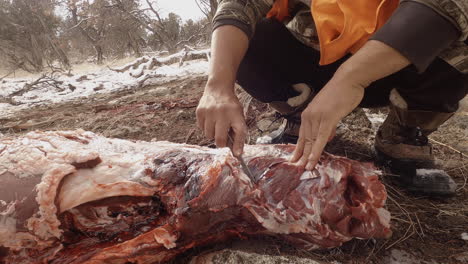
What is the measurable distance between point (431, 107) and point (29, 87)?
6560 mm

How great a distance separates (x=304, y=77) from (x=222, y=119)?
92 centimetres

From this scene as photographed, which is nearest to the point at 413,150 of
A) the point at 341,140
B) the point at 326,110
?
the point at 341,140

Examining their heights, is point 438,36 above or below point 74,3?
below

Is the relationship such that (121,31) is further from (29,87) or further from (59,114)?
(59,114)

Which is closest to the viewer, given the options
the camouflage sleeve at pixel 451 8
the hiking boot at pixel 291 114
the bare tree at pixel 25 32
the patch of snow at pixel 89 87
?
the camouflage sleeve at pixel 451 8

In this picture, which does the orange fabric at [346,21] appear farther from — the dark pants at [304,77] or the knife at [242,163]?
the knife at [242,163]

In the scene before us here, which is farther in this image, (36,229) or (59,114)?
(59,114)

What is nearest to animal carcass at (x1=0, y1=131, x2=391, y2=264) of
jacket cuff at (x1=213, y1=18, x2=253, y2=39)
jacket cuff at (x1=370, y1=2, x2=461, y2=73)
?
jacket cuff at (x1=370, y1=2, x2=461, y2=73)

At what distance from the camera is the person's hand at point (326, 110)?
980 millimetres

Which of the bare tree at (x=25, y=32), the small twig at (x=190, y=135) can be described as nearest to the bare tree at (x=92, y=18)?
the bare tree at (x=25, y=32)

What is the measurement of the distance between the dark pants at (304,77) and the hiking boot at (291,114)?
0.20ft

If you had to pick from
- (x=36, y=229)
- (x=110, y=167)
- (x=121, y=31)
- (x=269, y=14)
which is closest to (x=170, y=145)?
(x=110, y=167)

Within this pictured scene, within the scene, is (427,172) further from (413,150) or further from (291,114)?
(291,114)

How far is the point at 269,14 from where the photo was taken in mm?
1722
